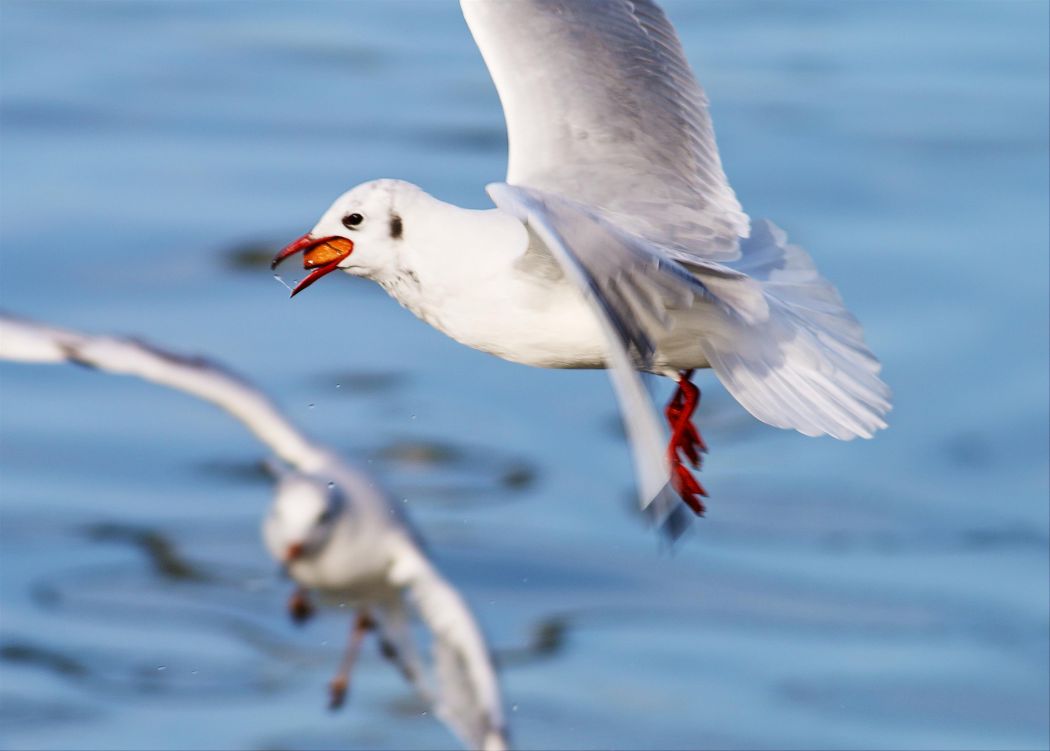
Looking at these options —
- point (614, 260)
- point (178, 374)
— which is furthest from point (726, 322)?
point (178, 374)

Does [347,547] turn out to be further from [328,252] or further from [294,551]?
[328,252]

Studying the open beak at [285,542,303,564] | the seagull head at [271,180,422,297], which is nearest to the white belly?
the seagull head at [271,180,422,297]

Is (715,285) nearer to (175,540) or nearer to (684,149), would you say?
(684,149)

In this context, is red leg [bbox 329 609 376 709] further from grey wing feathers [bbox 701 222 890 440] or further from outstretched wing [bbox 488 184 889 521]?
grey wing feathers [bbox 701 222 890 440]

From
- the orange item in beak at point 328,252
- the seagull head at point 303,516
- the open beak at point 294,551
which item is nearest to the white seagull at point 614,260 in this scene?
the orange item in beak at point 328,252

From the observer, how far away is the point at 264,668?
1459 cm

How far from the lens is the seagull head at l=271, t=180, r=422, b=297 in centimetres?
586

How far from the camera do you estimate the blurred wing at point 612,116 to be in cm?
604

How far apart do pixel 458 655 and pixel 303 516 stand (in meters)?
0.49

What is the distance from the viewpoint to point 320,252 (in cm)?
594

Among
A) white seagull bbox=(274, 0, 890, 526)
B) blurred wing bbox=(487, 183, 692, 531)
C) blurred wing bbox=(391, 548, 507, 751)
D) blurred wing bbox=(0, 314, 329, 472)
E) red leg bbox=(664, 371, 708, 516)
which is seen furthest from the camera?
red leg bbox=(664, 371, 708, 516)

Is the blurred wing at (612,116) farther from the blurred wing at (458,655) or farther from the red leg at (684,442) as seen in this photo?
the blurred wing at (458,655)

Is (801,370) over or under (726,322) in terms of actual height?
under

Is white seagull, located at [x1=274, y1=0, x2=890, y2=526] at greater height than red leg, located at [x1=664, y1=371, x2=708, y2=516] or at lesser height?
greater
